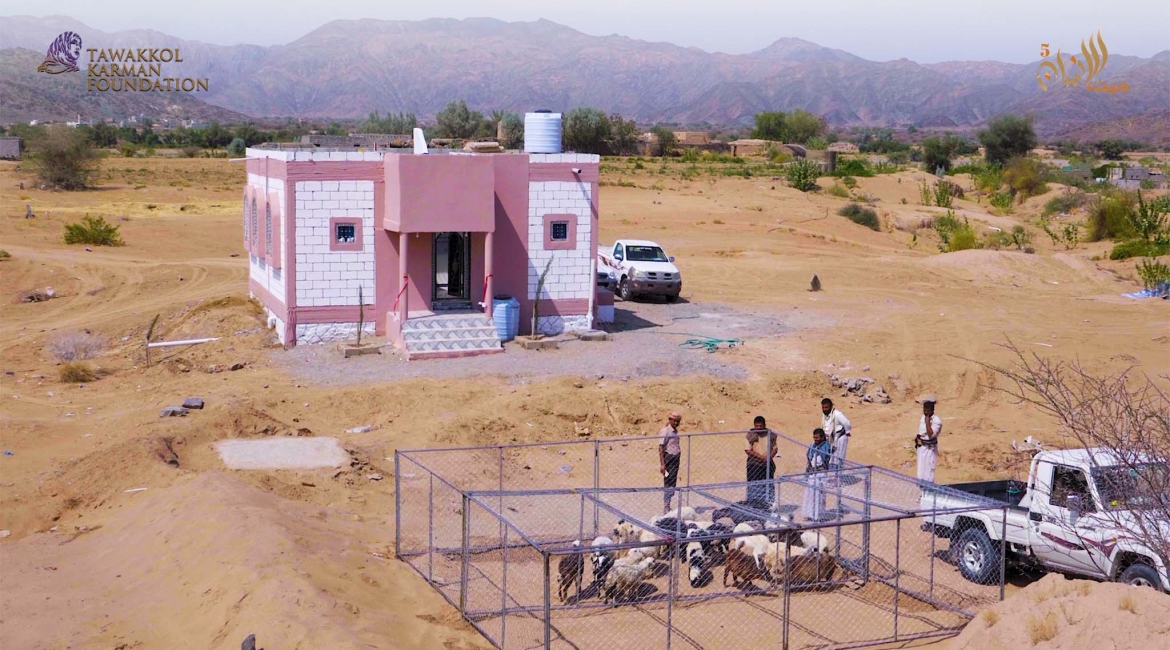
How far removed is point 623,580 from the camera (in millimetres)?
12102

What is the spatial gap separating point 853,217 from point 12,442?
40.0 m

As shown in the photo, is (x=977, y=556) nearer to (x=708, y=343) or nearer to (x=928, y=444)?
(x=928, y=444)

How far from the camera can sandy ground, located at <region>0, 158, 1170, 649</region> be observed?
12.3 m

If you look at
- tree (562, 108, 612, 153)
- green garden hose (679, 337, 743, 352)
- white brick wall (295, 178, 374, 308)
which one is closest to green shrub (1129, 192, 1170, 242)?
green garden hose (679, 337, 743, 352)

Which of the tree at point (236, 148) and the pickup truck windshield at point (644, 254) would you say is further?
the tree at point (236, 148)

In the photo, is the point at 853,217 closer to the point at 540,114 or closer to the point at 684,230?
the point at 684,230

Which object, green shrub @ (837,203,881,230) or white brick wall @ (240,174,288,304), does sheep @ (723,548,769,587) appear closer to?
white brick wall @ (240,174,288,304)

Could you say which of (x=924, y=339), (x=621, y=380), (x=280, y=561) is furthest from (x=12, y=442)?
(x=924, y=339)

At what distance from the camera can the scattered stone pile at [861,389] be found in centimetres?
2205

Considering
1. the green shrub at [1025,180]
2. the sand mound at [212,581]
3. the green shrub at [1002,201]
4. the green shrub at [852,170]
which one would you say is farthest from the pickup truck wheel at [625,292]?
the green shrub at [1025,180]

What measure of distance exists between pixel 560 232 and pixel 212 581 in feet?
47.6

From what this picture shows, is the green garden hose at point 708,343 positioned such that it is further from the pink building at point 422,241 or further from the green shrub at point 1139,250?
the green shrub at point 1139,250

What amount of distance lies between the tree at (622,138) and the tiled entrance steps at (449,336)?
64015 mm

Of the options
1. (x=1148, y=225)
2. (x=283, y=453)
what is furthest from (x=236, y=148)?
(x=283, y=453)
